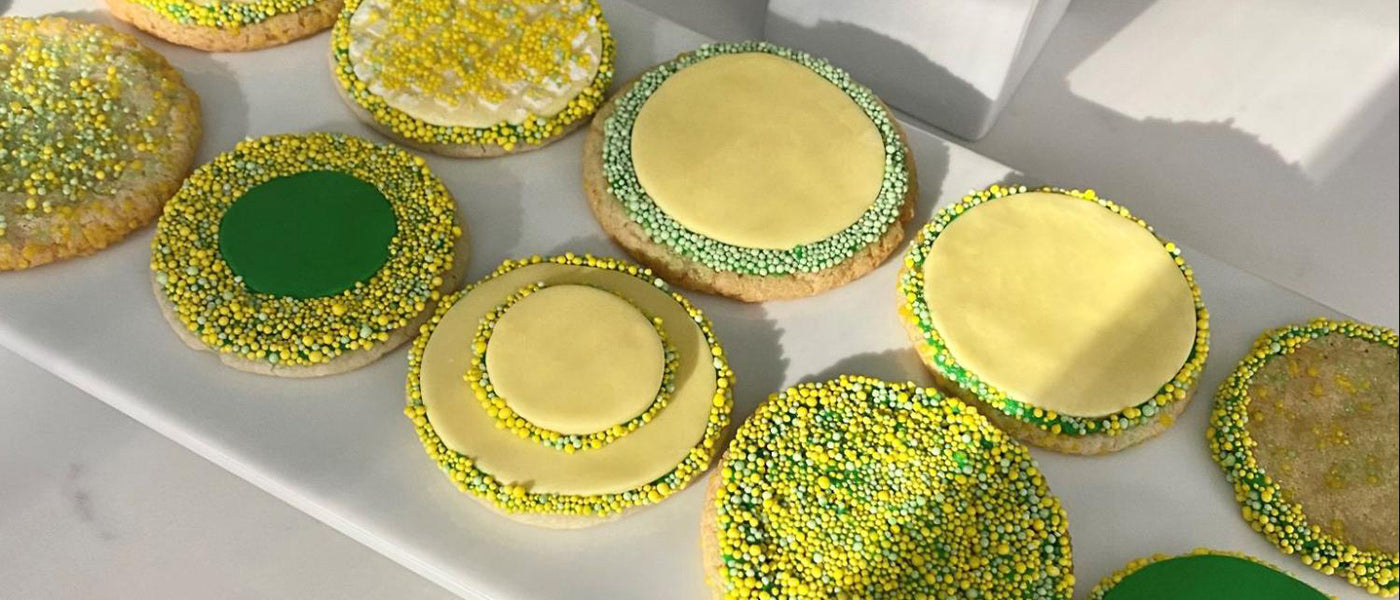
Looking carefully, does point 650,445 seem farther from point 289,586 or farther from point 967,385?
point 289,586

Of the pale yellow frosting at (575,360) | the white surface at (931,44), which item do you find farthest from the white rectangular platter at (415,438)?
the white surface at (931,44)

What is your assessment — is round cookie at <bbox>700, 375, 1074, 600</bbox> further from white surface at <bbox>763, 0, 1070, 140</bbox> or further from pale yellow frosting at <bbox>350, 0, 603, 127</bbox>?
white surface at <bbox>763, 0, 1070, 140</bbox>

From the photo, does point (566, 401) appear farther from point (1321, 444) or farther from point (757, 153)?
point (1321, 444)

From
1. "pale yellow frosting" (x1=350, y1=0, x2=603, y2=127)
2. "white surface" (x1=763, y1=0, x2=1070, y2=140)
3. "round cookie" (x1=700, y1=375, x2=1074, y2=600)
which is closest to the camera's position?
"round cookie" (x1=700, y1=375, x2=1074, y2=600)

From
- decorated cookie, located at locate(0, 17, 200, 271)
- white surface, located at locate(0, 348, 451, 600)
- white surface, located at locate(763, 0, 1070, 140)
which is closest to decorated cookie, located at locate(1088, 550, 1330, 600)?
white surface, located at locate(763, 0, 1070, 140)

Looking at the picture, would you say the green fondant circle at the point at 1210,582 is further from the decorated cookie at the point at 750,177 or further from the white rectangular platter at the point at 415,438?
the decorated cookie at the point at 750,177

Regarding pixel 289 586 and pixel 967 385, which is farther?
pixel 289 586

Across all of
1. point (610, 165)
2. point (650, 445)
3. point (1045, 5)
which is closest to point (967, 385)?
point (650, 445)

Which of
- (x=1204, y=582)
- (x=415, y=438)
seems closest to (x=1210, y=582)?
(x=1204, y=582)
